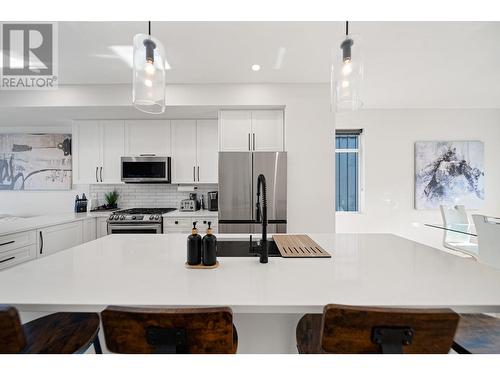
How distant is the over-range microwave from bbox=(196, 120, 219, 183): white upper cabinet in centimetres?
46

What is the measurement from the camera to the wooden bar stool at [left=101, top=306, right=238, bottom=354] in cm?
71

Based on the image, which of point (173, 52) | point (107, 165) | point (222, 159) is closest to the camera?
point (173, 52)

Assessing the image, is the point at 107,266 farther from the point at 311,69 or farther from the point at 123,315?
the point at 311,69

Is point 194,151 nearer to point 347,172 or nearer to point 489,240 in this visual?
point 347,172

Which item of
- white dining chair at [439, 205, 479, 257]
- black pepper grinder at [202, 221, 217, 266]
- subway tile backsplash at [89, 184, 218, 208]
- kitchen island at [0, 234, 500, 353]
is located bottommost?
white dining chair at [439, 205, 479, 257]

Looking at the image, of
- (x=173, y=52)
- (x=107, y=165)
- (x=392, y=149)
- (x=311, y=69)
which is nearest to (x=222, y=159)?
(x=173, y=52)

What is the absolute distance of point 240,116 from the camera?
3322mm

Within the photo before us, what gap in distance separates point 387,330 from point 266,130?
2844mm

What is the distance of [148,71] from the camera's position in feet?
4.71

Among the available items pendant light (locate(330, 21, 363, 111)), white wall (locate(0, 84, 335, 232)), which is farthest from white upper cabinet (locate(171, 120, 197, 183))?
pendant light (locate(330, 21, 363, 111))

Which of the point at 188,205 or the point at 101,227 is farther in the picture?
the point at 188,205

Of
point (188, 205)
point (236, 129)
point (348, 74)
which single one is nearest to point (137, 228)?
point (188, 205)

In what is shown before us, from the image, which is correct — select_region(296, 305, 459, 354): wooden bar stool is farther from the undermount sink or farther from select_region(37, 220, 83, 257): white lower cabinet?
select_region(37, 220, 83, 257): white lower cabinet

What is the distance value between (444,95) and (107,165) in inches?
201
